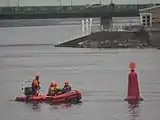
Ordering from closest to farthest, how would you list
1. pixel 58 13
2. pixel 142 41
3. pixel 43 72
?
pixel 43 72 < pixel 142 41 < pixel 58 13

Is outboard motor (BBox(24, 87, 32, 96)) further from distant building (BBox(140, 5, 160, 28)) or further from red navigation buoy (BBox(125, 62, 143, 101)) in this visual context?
distant building (BBox(140, 5, 160, 28))

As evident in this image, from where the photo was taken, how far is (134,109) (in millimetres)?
36156

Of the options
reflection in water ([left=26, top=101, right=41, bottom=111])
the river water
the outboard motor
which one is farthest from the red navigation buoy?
the outboard motor

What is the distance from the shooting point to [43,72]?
214 feet

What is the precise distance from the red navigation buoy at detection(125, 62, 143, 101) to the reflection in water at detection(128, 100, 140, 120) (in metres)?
0.34

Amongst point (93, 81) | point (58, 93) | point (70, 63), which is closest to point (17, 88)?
point (93, 81)

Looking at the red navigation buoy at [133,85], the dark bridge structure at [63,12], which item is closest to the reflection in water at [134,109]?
the red navigation buoy at [133,85]

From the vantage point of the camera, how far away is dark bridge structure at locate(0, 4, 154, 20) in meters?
144

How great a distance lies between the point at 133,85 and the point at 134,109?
4.99 ft

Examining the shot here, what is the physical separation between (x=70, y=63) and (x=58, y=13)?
6720 centimetres

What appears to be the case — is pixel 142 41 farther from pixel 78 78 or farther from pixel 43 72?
pixel 78 78

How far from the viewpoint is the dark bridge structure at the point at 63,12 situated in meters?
144

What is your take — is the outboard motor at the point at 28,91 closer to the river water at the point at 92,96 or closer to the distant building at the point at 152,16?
the river water at the point at 92,96

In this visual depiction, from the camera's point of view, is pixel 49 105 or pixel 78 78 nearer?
pixel 49 105
